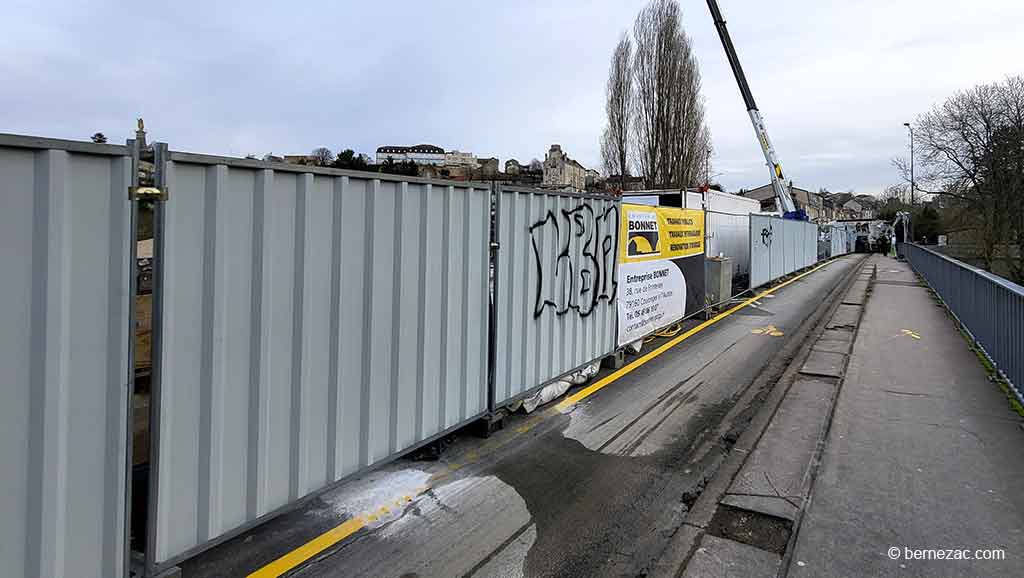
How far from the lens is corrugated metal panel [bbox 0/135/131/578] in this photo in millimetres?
2172

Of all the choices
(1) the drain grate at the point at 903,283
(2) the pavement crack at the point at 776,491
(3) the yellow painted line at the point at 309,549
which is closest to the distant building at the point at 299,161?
(3) the yellow painted line at the point at 309,549

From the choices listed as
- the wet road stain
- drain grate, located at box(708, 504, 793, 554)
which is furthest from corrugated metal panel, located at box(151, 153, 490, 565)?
drain grate, located at box(708, 504, 793, 554)

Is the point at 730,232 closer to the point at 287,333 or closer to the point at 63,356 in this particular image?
the point at 287,333

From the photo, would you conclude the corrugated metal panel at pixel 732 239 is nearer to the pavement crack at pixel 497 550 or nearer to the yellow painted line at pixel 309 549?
the pavement crack at pixel 497 550

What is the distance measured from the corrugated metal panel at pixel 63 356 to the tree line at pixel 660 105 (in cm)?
3208

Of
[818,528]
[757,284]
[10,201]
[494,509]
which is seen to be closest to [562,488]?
[494,509]

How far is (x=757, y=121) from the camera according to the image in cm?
2670

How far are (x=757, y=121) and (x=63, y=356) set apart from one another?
28800mm

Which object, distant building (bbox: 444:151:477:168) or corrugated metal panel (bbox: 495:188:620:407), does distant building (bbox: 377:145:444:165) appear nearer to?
distant building (bbox: 444:151:477:168)

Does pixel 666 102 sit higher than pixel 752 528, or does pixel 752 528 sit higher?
pixel 666 102

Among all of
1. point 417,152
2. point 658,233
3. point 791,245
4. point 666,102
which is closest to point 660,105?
point 666,102

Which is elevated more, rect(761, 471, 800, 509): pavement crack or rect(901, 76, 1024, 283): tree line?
rect(901, 76, 1024, 283): tree line

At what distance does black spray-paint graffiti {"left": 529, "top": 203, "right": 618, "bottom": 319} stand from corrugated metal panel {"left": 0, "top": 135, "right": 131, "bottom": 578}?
11.6ft

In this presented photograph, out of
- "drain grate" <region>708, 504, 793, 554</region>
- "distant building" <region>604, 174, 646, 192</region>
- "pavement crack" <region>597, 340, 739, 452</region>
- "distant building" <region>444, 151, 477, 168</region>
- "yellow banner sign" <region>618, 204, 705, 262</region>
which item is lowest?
"drain grate" <region>708, 504, 793, 554</region>
